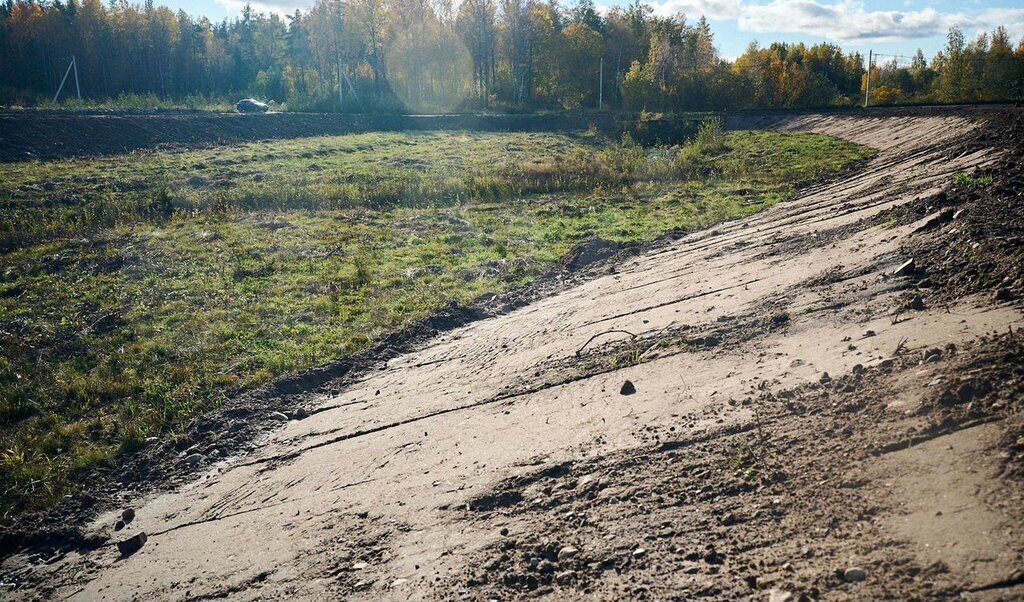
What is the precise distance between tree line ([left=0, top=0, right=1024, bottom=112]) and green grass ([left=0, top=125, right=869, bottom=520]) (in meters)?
29.4

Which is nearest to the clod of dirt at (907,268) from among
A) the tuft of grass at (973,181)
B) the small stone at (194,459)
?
the tuft of grass at (973,181)

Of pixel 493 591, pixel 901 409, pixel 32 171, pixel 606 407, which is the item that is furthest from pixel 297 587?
pixel 32 171

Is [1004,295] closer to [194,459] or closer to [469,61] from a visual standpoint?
[194,459]

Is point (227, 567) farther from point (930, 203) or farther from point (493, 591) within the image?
point (930, 203)

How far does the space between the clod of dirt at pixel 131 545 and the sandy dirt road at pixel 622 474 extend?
9 cm

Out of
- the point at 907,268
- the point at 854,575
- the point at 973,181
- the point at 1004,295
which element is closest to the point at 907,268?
the point at 907,268

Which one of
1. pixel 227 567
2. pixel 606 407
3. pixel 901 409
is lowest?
pixel 227 567

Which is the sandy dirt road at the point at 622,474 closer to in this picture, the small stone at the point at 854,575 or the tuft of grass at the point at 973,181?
the small stone at the point at 854,575

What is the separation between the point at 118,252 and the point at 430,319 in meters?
8.69

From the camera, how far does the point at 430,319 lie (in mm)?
11680

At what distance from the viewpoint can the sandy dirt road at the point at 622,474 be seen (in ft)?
13.3

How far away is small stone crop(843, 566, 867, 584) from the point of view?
3698 mm

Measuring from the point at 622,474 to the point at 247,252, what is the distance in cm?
1284

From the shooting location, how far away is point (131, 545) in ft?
21.4
